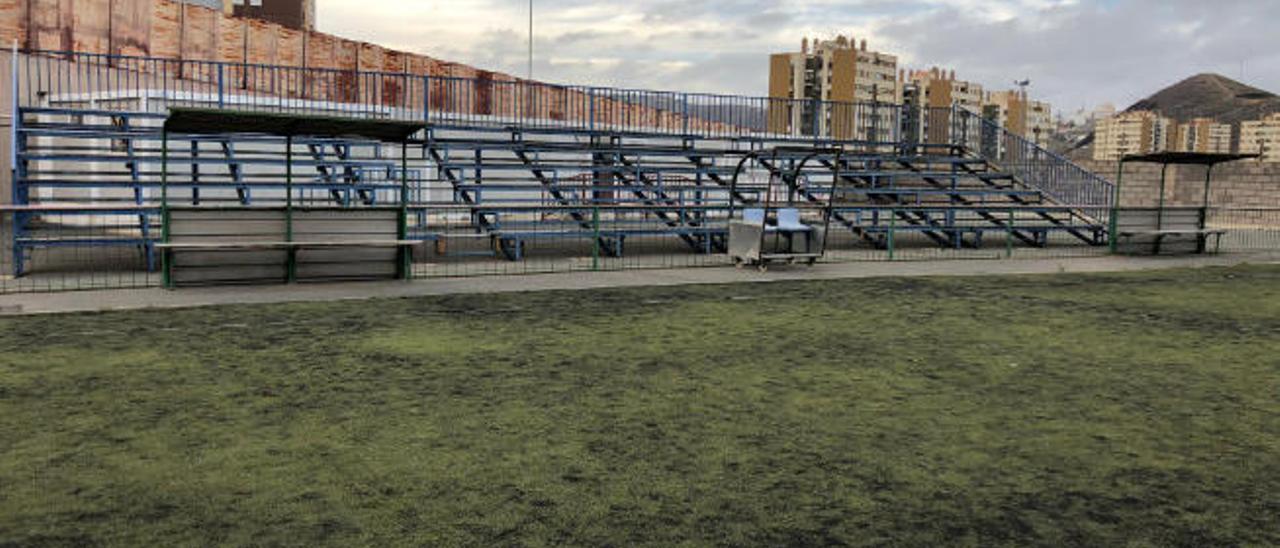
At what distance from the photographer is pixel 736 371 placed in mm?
7762

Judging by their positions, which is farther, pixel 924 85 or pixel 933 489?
pixel 924 85

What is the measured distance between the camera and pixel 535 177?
66.2ft

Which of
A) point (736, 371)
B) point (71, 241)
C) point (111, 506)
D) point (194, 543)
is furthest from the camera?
point (71, 241)

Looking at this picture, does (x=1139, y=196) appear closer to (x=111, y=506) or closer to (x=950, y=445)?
(x=950, y=445)

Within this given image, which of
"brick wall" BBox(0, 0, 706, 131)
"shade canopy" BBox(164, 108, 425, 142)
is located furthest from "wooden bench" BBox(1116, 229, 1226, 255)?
"shade canopy" BBox(164, 108, 425, 142)

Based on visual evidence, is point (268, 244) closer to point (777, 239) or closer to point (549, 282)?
point (549, 282)

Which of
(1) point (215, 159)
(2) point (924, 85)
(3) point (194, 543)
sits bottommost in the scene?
(3) point (194, 543)

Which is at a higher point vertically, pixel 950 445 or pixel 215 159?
pixel 215 159

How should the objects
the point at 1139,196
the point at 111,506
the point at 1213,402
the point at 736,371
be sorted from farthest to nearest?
the point at 1139,196 → the point at 736,371 → the point at 1213,402 → the point at 111,506

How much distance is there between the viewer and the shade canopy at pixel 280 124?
1136 cm

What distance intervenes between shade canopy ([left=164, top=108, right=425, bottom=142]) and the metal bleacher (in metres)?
1.69

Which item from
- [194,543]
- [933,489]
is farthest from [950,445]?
[194,543]

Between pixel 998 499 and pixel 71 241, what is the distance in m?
12.7

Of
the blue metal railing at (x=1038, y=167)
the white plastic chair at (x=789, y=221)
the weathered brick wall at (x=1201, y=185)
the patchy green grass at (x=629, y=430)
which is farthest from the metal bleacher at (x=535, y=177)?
the weathered brick wall at (x=1201, y=185)
